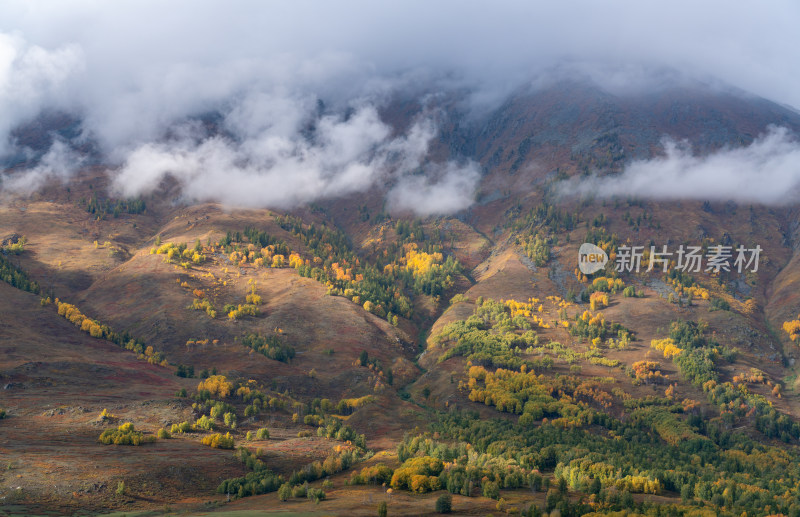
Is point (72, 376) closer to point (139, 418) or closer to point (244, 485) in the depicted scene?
point (139, 418)

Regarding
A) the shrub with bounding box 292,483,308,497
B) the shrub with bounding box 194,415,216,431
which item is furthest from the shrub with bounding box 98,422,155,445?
the shrub with bounding box 292,483,308,497

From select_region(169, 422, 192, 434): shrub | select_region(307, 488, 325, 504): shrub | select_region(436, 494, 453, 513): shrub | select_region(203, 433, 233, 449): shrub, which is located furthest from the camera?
select_region(169, 422, 192, 434): shrub

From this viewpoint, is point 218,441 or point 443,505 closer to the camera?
point 443,505

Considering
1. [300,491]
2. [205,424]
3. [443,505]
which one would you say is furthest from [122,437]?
[443,505]

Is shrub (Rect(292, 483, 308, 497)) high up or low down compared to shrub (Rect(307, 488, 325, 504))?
down

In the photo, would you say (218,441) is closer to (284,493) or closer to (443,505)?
(284,493)

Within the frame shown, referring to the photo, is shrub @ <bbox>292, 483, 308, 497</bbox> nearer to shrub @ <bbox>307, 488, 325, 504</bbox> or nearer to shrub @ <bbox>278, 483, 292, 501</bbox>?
shrub @ <bbox>278, 483, 292, 501</bbox>

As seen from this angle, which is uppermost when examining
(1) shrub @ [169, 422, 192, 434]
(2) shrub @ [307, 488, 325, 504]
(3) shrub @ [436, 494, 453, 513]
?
(3) shrub @ [436, 494, 453, 513]

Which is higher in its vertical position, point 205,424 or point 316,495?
point 316,495

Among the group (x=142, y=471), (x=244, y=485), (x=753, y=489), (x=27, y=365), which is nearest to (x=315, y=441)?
(x=244, y=485)

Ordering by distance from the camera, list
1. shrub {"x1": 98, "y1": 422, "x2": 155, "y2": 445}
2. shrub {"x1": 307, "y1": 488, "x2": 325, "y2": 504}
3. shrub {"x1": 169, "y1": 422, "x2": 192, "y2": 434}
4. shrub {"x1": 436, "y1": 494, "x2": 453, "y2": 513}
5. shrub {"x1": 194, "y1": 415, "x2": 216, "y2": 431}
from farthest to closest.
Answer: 1. shrub {"x1": 194, "y1": 415, "x2": 216, "y2": 431}
2. shrub {"x1": 169, "y1": 422, "x2": 192, "y2": 434}
3. shrub {"x1": 98, "y1": 422, "x2": 155, "y2": 445}
4. shrub {"x1": 307, "y1": 488, "x2": 325, "y2": 504}
5. shrub {"x1": 436, "y1": 494, "x2": 453, "y2": 513}

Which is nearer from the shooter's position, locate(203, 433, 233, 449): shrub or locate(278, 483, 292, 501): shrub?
locate(278, 483, 292, 501): shrub
